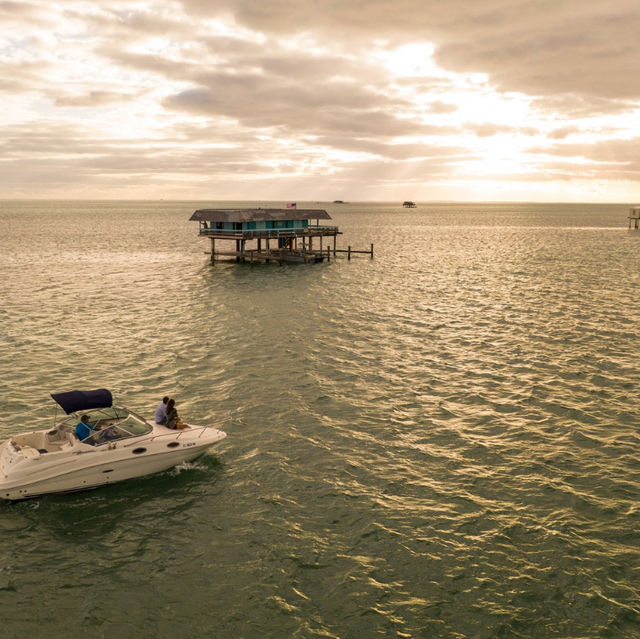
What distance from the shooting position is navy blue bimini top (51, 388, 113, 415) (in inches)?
728

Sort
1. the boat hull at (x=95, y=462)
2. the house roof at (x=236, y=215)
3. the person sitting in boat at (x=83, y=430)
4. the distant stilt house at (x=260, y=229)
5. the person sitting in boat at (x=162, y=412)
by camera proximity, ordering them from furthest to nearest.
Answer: the distant stilt house at (x=260, y=229), the house roof at (x=236, y=215), the person sitting in boat at (x=162, y=412), the person sitting in boat at (x=83, y=430), the boat hull at (x=95, y=462)

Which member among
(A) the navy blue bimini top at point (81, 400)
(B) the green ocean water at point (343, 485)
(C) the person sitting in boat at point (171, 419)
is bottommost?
(B) the green ocean water at point (343, 485)

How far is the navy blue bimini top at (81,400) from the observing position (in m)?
18.5

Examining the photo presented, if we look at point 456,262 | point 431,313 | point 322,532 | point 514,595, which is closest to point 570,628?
point 514,595

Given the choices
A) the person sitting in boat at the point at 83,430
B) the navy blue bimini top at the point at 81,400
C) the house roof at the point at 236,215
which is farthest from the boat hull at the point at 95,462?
the house roof at the point at 236,215

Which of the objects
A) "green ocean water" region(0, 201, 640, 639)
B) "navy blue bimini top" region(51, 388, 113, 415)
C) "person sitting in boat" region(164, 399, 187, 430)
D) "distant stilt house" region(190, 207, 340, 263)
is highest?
"distant stilt house" region(190, 207, 340, 263)

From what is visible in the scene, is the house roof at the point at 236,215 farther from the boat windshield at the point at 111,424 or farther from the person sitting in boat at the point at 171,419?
the boat windshield at the point at 111,424

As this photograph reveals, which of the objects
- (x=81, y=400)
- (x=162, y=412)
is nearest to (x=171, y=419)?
(x=162, y=412)

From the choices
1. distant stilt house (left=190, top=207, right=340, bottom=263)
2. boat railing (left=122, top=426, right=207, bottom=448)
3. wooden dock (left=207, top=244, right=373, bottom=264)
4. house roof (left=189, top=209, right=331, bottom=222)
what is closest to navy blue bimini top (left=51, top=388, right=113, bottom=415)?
boat railing (left=122, top=426, right=207, bottom=448)

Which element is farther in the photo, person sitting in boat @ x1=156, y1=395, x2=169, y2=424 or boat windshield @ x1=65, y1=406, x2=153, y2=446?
person sitting in boat @ x1=156, y1=395, x2=169, y2=424

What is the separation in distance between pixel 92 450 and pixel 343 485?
27.0 ft

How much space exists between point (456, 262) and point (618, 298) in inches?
1473

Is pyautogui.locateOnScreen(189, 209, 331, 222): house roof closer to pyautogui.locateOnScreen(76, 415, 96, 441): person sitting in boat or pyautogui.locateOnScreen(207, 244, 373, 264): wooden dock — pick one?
pyautogui.locateOnScreen(207, 244, 373, 264): wooden dock

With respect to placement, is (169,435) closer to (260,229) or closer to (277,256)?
(260,229)
